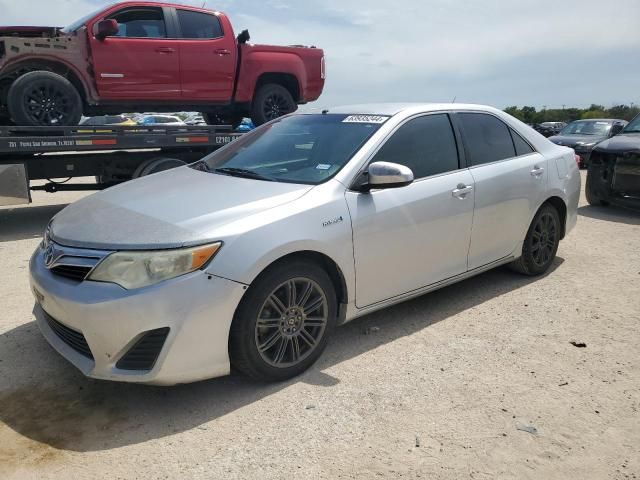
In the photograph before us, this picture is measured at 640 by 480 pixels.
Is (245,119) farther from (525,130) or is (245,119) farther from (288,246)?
(288,246)

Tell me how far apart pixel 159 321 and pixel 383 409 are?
121 cm

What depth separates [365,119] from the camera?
12.2 ft

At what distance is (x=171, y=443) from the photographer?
Result: 252 centimetres

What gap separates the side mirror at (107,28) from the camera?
22.3 feet

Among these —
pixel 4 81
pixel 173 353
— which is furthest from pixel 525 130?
pixel 4 81

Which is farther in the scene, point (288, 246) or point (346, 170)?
point (346, 170)

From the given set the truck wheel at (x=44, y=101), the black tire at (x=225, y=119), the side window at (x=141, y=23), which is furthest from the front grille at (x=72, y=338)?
the black tire at (x=225, y=119)

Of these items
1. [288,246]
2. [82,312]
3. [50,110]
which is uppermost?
[50,110]

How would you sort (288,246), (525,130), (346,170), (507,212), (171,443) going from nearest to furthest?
(171,443) < (288,246) < (346,170) < (507,212) < (525,130)

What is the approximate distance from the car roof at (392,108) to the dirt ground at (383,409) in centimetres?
148

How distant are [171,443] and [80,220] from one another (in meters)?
1.38

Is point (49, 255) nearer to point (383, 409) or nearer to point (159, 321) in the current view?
point (159, 321)

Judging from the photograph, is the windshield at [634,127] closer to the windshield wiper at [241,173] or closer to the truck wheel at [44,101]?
the windshield wiper at [241,173]

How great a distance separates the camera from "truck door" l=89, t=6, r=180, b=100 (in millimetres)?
7145
